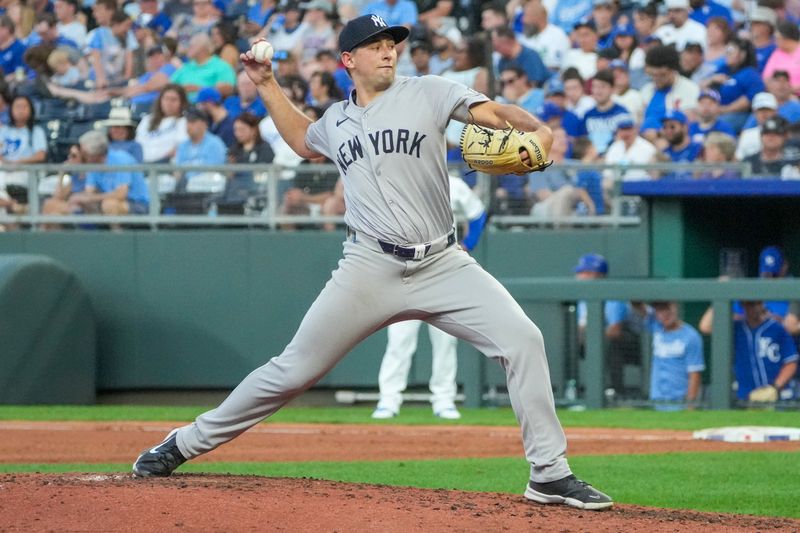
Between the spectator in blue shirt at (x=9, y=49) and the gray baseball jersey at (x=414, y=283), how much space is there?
12.7 meters

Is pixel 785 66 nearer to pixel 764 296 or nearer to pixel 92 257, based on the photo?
pixel 764 296

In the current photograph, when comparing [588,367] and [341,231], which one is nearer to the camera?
[588,367]

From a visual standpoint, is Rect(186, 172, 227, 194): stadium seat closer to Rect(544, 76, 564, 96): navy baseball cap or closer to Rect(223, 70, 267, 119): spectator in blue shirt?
Rect(223, 70, 267, 119): spectator in blue shirt

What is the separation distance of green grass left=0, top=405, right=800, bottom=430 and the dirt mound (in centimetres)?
488

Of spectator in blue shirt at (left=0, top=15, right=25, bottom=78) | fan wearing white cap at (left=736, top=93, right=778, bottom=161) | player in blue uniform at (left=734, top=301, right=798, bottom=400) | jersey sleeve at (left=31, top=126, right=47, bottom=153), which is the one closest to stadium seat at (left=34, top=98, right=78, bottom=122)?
jersey sleeve at (left=31, top=126, right=47, bottom=153)

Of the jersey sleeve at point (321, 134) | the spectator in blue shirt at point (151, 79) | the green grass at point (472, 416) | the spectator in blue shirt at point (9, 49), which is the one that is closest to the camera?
the jersey sleeve at point (321, 134)

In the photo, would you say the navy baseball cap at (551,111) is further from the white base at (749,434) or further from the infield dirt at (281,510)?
the infield dirt at (281,510)

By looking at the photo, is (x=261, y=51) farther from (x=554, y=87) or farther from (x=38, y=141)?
(x=38, y=141)

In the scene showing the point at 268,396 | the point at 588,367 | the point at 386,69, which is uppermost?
the point at 386,69

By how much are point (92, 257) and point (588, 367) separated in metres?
5.46

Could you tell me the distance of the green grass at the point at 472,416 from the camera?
10.2m

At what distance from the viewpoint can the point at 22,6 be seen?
17.5m

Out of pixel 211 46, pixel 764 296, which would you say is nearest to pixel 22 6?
pixel 211 46

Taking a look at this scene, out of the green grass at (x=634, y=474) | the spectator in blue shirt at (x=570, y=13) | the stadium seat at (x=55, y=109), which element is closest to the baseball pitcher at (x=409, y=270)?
the green grass at (x=634, y=474)
